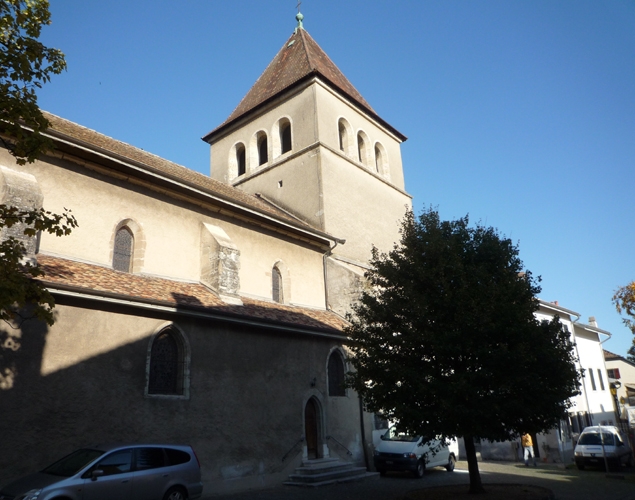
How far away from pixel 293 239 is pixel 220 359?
6.77m

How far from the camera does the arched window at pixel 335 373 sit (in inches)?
616

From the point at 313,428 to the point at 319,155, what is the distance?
1112 cm

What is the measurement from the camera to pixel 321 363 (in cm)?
1526

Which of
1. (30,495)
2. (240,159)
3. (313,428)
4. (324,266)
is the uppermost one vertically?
(240,159)

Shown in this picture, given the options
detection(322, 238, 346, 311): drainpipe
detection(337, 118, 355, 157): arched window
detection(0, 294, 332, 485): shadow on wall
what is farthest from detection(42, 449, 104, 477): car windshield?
detection(337, 118, 355, 157): arched window

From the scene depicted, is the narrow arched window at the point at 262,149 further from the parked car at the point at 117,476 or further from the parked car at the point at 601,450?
the parked car at the point at 601,450

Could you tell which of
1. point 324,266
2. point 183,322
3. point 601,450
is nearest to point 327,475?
point 183,322

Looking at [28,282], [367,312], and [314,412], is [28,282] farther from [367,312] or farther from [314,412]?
[314,412]

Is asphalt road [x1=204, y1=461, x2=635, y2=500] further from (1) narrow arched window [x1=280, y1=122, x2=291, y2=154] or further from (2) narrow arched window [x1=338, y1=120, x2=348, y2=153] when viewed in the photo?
(1) narrow arched window [x1=280, y1=122, x2=291, y2=154]

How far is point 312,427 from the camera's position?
584 inches

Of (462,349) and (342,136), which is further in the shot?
(342,136)

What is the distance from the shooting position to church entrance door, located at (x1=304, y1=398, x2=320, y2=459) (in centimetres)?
1460

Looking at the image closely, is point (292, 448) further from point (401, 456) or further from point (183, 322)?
point (183, 322)

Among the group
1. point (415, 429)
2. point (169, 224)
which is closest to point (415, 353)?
point (415, 429)
